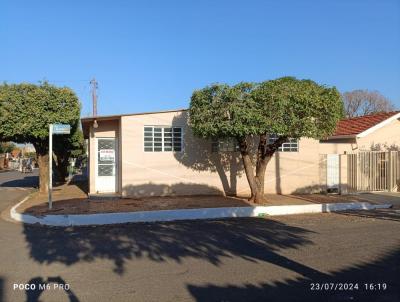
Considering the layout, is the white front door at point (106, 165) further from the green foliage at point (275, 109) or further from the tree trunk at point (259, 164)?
the tree trunk at point (259, 164)

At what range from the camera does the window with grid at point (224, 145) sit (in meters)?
18.4

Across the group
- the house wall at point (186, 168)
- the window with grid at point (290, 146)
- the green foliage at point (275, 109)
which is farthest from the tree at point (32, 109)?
the window with grid at point (290, 146)

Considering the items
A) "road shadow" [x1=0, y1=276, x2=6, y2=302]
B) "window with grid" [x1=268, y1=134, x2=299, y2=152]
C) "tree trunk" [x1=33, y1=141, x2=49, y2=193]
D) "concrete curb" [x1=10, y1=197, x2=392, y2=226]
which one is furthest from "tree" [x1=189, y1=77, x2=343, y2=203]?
"road shadow" [x1=0, y1=276, x2=6, y2=302]

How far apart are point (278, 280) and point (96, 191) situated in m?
12.7

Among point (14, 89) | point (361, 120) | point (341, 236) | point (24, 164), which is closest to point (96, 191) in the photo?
point (14, 89)

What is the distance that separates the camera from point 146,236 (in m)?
10.3

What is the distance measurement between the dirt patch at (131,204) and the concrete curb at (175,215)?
61 cm

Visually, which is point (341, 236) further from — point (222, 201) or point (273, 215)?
point (222, 201)

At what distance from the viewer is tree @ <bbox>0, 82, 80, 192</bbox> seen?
699 inches

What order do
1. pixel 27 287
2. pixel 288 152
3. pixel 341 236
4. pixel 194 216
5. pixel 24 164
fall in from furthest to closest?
pixel 24 164
pixel 288 152
pixel 194 216
pixel 341 236
pixel 27 287

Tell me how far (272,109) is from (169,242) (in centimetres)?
628

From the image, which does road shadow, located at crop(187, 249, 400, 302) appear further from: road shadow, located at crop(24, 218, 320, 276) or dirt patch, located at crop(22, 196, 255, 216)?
dirt patch, located at crop(22, 196, 255, 216)

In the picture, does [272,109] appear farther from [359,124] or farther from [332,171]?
[359,124]

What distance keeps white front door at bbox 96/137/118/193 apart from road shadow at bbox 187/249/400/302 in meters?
12.5
